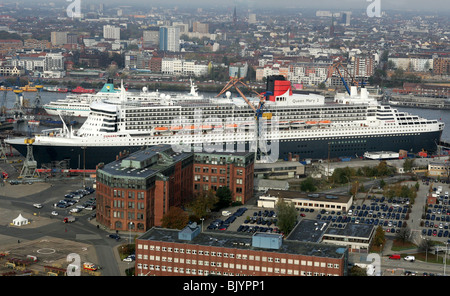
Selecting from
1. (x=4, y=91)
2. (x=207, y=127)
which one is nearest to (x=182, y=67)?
(x=4, y=91)

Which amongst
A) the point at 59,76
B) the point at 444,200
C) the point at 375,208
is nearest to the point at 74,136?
the point at 375,208

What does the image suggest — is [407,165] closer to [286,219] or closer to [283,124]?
[283,124]

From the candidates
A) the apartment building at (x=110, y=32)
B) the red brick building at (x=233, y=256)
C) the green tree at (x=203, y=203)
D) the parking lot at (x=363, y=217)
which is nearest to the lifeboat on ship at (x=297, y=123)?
the parking lot at (x=363, y=217)

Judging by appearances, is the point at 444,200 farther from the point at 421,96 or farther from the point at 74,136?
the point at 421,96

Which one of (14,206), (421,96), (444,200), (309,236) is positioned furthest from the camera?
(421,96)

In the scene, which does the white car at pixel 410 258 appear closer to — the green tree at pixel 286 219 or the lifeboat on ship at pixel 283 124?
the green tree at pixel 286 219

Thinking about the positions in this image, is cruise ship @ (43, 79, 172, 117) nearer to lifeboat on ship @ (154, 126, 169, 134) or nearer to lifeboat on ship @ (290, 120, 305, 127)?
lifeboat on ship @ (154, 126, 169, 134)
